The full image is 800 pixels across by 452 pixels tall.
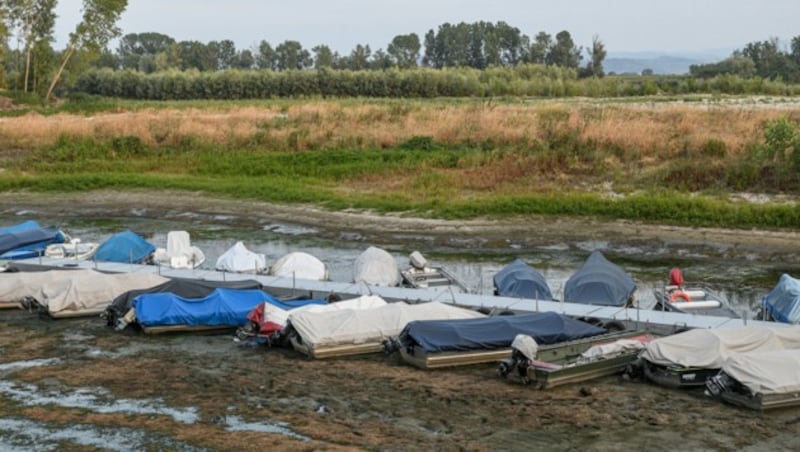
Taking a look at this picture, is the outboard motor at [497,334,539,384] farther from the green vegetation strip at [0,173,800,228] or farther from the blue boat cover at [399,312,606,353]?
the green vegetation strip at [0,173,800,228]

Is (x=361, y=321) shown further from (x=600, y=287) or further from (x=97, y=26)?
(x=97, y=26)

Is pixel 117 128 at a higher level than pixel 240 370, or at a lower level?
higher

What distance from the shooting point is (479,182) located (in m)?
50.9

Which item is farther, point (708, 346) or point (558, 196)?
point (558, 196)

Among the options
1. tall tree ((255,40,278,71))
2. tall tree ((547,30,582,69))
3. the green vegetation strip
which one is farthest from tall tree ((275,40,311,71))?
the green vegetation strip

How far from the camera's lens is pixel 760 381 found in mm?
23406

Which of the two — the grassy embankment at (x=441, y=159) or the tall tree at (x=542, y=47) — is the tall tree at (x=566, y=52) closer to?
the tall tree at (x=542, y=47)

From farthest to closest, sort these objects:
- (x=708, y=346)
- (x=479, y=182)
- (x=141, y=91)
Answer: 1. (x=141, y=91)
2. (x=479, y=182)
3. (x=708, y=346)

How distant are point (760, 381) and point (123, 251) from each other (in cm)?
2571

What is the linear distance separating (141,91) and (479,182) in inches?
2765

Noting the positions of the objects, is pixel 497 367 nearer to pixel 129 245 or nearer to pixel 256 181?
pixel 129 245

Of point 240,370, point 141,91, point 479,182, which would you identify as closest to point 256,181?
point 479,182

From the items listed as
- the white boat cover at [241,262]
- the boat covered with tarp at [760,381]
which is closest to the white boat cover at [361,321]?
the boat covered with tarp at [760,381]

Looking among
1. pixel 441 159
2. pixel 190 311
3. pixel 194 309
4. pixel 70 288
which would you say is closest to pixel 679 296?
pixel 194 309
